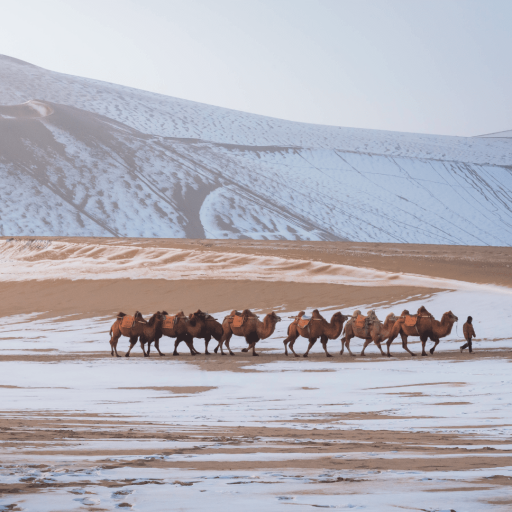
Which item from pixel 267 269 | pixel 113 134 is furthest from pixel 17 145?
pixel 267 269

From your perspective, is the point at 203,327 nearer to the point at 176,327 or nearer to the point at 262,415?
the point at 176,327

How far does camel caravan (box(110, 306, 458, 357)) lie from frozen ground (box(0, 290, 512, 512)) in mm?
786

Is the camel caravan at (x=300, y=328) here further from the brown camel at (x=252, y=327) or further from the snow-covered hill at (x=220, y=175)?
the snow-covered hill at (x=220, y=175)

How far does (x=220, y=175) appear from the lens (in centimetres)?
7406

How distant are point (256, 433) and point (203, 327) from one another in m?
9.49

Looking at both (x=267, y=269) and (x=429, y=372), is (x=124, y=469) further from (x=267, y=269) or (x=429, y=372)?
(x=267, y=269)

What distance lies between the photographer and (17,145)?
70.1m

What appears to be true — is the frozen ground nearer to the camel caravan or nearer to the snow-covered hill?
the camel caravan

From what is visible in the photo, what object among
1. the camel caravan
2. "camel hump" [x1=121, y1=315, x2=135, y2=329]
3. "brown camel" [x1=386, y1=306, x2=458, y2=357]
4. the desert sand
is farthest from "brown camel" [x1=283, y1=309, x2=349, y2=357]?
"camel hump" [x1=121, y1=315, x2=135, y2=329]

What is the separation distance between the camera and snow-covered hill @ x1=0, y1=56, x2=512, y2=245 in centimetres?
6344

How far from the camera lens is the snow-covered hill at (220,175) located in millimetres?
63438

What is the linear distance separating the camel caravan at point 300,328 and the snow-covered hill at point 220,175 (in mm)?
43448

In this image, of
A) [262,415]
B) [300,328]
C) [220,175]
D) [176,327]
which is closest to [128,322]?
[176,327]

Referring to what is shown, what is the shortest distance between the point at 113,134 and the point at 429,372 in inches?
2756
